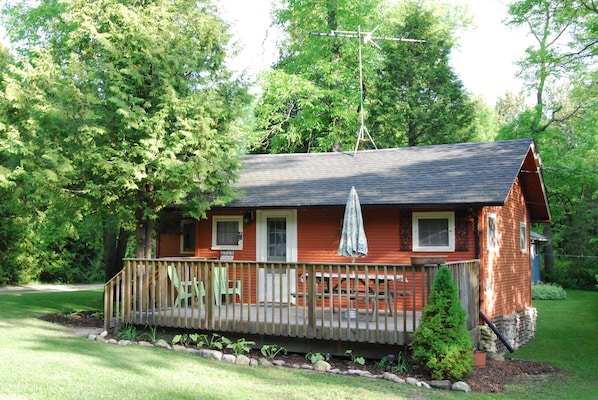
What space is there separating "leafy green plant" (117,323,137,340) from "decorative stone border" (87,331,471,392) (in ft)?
0.69

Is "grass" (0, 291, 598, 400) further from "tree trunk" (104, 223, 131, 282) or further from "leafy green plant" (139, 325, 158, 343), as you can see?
"tree trunk" (104, 223, 131, 282)

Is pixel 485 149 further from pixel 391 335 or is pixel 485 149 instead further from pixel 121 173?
pixel 121 173

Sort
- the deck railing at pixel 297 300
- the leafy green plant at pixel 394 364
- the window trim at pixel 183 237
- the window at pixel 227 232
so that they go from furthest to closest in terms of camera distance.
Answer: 1. the window trim at pixel 183 237
2. the window at pixel 227 232
3. the deck railing at pixel 297 300
4. the leafy green plant at pixel 394 364

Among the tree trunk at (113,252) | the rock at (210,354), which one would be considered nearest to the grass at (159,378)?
the rock at (210,354)

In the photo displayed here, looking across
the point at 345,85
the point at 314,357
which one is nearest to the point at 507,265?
the point at 314,357

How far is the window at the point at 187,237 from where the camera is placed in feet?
46.9

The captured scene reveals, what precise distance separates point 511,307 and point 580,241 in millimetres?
17990

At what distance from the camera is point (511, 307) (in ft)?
42.1

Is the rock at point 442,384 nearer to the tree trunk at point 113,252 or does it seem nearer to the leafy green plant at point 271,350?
the leafy green plant at point 271,350

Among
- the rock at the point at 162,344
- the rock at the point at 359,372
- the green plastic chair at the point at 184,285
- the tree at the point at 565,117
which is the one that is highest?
the tree at the point at 565,117

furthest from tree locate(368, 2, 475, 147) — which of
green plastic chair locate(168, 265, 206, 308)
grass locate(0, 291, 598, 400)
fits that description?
green plastic chair locate(168, 265, 206, 308)

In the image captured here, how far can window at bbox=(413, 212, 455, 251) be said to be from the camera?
11.3 metres

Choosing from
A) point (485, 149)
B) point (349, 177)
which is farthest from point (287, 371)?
point (485, 149)

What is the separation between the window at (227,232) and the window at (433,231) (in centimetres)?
417
